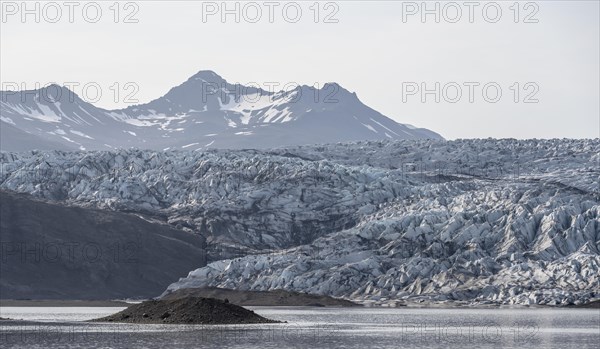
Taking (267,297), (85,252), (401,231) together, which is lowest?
(267,297)

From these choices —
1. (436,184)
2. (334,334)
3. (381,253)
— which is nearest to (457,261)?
(381,253)

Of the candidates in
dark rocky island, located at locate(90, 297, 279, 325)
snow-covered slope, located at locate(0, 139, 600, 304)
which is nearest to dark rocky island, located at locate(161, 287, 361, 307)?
snow-covered slope, located at locate(0, 139, 600, 304)

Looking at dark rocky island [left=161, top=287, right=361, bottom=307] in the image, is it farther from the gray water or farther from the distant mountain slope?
the gray water

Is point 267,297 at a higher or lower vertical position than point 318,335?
lower

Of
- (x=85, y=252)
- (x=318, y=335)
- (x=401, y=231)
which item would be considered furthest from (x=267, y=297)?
(x=318, y=335)

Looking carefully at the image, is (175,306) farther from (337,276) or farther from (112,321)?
(337,276)

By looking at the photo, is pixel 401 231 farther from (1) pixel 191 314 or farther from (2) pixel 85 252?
(1) pixel 191 314
